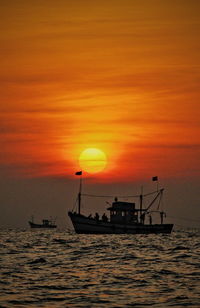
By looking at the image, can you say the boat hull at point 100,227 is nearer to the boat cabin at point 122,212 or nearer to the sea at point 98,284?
the boat cabin at point 122,212

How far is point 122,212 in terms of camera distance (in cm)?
11350

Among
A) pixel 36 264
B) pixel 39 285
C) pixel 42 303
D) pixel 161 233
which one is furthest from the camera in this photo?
pixel 161 233

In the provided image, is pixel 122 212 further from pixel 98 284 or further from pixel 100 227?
→ pixel 98 284

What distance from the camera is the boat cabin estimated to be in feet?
372

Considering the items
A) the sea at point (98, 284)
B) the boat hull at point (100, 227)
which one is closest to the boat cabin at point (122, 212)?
the boat hull at point (100, 227)

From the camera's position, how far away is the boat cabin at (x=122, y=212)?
11325 centimetres

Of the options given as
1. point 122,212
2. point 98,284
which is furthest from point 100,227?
point 98,284

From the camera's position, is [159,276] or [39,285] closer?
[39,285]

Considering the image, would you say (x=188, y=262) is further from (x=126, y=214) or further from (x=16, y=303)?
(x=126, y=214)

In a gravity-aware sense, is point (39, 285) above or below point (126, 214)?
below

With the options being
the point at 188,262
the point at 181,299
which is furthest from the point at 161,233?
the point at 181,299

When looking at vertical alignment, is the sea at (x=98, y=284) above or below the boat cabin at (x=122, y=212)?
below

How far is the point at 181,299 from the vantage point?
23.8 m

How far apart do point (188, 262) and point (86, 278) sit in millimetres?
14003
